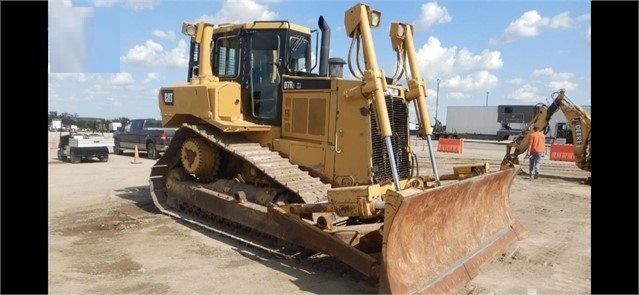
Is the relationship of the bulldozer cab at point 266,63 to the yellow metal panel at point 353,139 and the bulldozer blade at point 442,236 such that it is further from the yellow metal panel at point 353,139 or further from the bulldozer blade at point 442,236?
the bulldozer blade at point 442,236

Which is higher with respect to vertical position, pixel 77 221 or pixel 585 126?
pixel 585 126

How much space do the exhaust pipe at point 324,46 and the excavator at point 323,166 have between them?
17mm

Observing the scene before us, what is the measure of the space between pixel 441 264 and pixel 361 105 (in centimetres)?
233

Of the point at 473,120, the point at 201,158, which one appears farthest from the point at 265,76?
the point at 473,120

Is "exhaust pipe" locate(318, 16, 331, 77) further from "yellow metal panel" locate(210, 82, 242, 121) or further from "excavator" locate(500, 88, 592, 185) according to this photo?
"excavator" locate(500, 88, 592, 185)

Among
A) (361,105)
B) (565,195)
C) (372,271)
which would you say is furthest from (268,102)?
(565,195)

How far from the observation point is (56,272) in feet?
18.4

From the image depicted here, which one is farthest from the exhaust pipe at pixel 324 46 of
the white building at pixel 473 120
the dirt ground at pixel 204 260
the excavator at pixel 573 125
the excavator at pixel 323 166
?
the white building at pixel 473 120

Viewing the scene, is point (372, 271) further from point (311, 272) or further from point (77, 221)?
point (77, 221)

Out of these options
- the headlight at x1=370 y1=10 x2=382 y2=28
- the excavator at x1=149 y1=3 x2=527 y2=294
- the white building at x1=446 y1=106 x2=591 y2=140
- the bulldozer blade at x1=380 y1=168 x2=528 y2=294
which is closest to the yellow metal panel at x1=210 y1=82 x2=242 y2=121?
the excavator at x1=149 y1=3 x2=527 y2=294

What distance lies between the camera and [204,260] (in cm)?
612

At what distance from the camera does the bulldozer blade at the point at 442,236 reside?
479 centimetres
